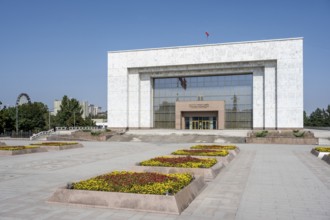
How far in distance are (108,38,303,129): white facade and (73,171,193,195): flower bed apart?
3858 cm

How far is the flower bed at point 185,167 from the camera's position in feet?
37.4

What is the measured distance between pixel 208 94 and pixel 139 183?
4248 centimetres

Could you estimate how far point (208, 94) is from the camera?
49750mm

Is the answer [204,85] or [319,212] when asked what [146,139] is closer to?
[204,85]

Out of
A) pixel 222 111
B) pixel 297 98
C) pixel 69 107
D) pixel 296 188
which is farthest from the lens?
pixel 69 107

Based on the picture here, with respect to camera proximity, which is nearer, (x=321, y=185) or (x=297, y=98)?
(x=321, y=185)

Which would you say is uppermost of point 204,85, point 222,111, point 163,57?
point 163,57

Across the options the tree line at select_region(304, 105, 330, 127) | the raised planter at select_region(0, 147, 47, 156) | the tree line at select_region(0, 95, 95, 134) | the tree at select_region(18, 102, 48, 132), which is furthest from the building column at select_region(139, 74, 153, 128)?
the tree line at select_region(304, 105, 330, 127)

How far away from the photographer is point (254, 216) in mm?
6758

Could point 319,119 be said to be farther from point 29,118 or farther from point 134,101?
point 29,118

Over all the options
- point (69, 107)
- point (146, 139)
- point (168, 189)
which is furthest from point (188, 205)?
point (69, 107)

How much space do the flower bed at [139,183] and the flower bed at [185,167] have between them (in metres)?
2.20

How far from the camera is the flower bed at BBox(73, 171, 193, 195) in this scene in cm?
758

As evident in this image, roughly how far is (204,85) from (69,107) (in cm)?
3480
